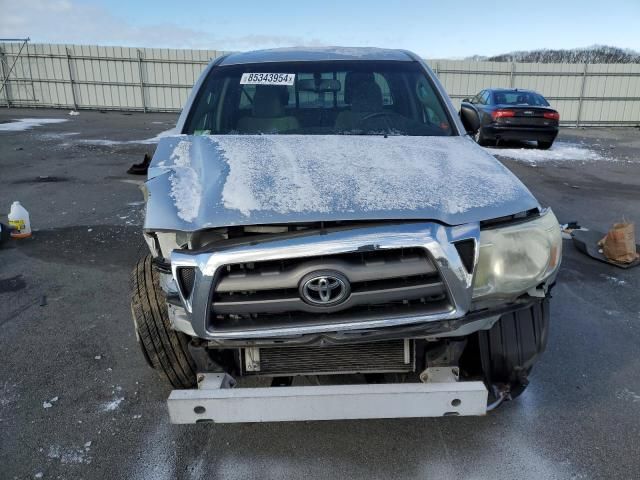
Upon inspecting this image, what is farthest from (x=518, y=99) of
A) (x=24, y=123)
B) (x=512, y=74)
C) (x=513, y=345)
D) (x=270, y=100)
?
(x=24, y=123)

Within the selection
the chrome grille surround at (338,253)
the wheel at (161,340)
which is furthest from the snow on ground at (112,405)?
the chrome grille surround at (338,253)

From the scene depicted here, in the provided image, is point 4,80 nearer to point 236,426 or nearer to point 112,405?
point 112,405

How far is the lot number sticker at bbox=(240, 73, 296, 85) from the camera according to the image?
349 cm

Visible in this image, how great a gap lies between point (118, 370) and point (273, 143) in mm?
1723

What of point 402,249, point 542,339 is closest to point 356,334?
point 402,249

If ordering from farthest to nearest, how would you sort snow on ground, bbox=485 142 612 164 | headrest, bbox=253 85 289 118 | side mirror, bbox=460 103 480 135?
1. snow on ground, bbox=485 142 612 164
2. side mirror, bbox=460 103 480 135
3. headrest, bbox=253 85 289 118

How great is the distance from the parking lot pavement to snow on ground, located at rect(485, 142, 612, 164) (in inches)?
276

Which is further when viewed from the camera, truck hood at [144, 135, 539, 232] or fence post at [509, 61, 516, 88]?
fence post at [509, 61, 516, 88]

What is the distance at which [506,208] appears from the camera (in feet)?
7.04

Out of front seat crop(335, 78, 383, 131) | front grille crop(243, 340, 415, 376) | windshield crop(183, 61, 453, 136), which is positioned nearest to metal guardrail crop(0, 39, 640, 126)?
windshield crop(183, 61, 453, 136)

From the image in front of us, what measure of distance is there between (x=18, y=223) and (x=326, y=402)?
4897 mm

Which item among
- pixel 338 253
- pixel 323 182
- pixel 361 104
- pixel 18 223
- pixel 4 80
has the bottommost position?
pixel 18 223

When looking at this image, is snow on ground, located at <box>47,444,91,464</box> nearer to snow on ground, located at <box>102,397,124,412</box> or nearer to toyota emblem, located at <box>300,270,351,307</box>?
snow on ground, located at <box>102,397,124,412</box>

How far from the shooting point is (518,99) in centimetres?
1327
